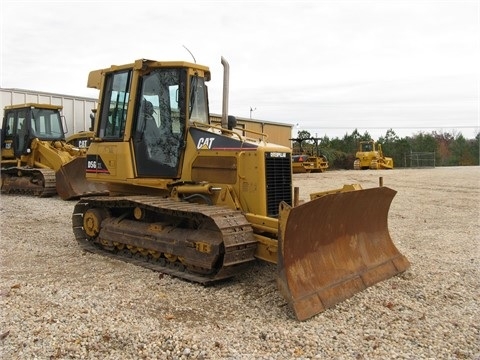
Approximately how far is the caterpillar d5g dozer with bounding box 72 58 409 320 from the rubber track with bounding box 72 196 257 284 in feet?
0.05

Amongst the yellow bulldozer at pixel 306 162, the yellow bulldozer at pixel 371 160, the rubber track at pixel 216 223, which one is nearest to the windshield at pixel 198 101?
the rubber track at pixel 216 223

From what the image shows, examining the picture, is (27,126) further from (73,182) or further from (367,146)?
(367,146)

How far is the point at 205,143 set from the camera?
6.39 m

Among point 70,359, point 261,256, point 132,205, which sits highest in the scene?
point 132,205

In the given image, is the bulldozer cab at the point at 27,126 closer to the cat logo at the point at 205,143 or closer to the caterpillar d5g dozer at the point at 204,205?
the caterpillar d5g dozer at the point at 204,205

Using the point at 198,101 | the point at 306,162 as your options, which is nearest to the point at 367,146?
the point at 306,162

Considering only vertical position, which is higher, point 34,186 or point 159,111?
point 159,111

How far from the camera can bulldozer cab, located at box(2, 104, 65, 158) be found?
48.0 feet

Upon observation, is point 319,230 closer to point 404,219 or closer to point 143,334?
point 143,334

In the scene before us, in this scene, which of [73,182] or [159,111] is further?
[73,182]

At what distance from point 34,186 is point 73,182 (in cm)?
182

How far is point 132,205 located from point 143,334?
2.83 meters

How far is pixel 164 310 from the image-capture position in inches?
185

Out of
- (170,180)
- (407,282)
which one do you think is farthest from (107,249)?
(407,282)
